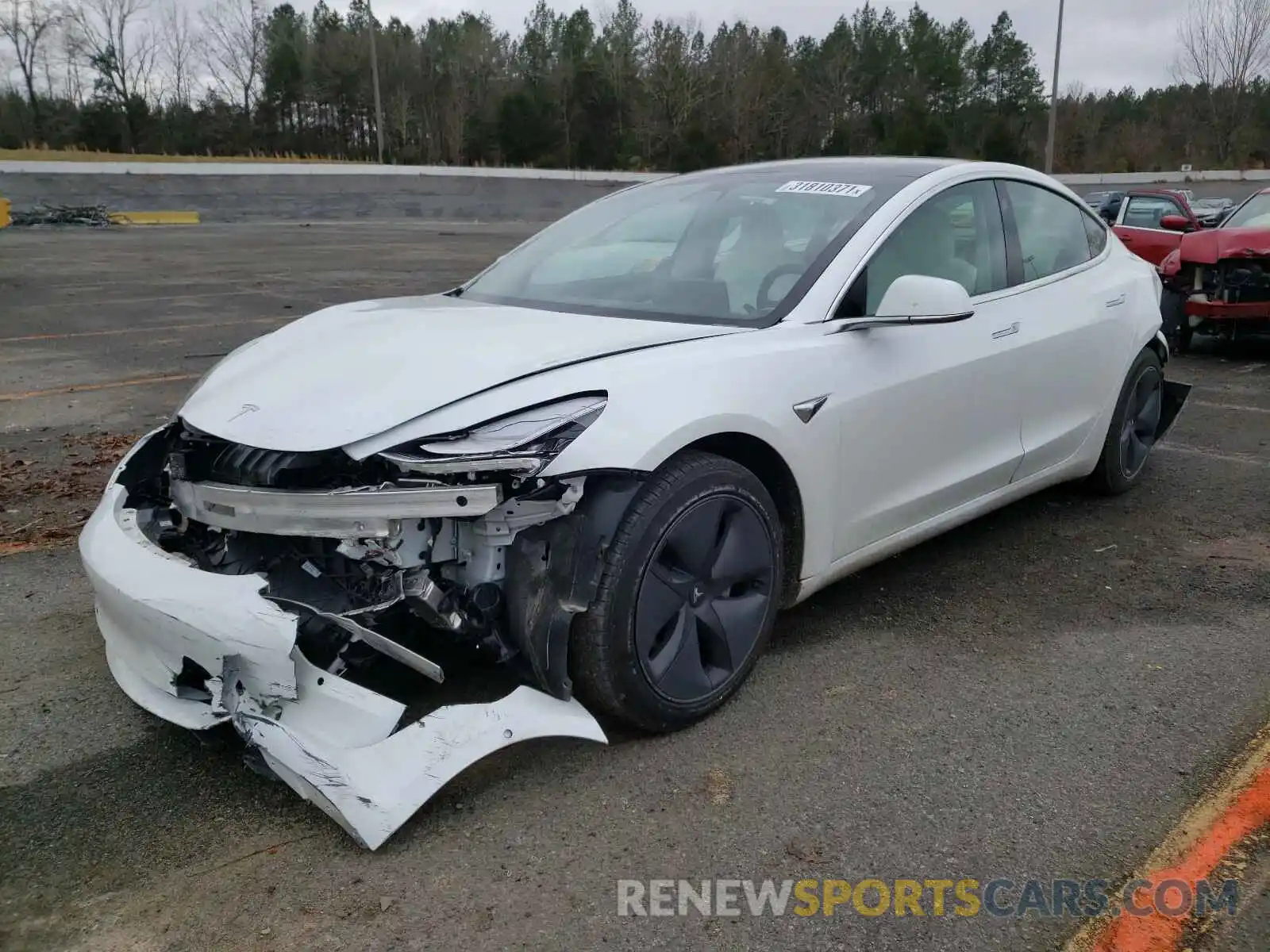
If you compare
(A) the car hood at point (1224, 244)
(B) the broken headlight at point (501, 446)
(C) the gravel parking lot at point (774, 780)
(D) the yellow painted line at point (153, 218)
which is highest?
(D) the yellow painted line at point (153, 218)

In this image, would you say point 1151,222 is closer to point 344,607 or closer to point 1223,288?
point 1223,288

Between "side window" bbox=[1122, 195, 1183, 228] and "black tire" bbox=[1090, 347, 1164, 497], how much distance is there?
385 inches

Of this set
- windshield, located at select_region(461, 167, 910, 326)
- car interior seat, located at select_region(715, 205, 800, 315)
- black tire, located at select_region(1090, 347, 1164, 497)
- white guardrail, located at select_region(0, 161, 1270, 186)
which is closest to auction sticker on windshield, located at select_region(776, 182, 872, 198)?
windshield, located at select_region(461, 167, 910, 326)

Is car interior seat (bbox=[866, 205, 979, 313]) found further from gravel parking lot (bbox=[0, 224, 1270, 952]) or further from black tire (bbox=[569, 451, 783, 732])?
gravel parking lot (bbox=[0, 224, 1270, 952])

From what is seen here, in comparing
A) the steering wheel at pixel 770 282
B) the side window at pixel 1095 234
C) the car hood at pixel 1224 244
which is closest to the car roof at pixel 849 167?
the steering wheel at pixel 770 282

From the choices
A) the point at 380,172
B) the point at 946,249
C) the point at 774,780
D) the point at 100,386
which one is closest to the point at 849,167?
the point at 946,249

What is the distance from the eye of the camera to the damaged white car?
2.44 metres

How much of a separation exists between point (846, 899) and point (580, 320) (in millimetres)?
1797

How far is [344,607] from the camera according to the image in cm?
259

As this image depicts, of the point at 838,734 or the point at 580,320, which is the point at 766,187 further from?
the point at 838,734

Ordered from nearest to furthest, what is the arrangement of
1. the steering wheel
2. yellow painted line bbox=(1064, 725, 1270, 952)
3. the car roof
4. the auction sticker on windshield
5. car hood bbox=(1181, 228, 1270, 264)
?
yellow painted line bbox=(1064, 725, 1270, 952)
the steering wheel
the auction sticker on windshield
the car roof
car hood bbox=(1181, 228, 1270, 264)

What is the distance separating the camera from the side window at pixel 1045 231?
4.16 meters

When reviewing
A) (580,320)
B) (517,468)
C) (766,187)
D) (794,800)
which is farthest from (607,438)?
(766,187)

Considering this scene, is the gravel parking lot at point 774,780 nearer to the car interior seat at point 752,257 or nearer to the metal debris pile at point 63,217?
the car interior seat at point 752,257
